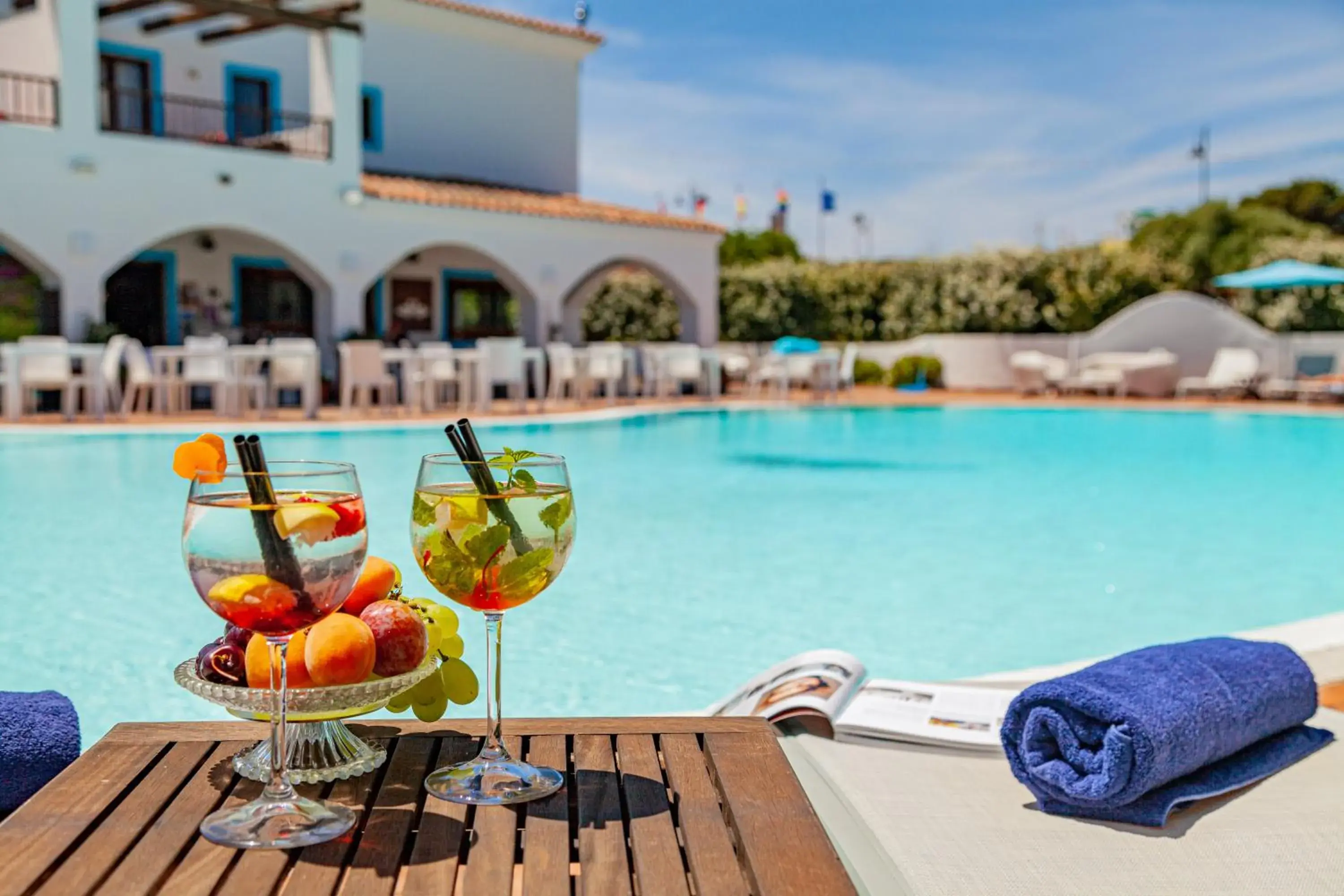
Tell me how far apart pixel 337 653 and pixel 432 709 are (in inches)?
12.2

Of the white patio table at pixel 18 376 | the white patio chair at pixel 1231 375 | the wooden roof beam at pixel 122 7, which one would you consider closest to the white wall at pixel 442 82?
the wooden roof beam at pixel 122 7

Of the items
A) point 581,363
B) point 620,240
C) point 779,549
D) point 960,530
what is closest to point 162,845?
point 779,549

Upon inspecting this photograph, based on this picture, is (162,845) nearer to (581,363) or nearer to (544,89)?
(581,363)

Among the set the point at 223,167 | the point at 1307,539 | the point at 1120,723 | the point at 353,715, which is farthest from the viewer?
the point at 223,167

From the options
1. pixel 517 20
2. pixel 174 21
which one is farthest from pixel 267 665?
pixel 517 20

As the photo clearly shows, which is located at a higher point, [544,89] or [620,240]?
[544,89]

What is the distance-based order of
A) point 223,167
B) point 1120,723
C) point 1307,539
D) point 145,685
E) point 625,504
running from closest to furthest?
point 1120,723 < point 145,685 < point 1307,539 < point 625,504 < point 223,167

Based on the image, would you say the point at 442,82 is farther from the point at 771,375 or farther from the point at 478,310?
the point at 771,375

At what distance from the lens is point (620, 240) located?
20.9m

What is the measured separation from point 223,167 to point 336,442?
5.60 meters

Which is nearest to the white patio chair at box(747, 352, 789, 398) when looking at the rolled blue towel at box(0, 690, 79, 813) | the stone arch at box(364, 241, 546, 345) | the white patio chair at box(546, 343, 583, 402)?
the white patio chair at box(546, 343, 583, 402)

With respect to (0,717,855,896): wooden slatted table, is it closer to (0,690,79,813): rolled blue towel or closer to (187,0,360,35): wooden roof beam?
(0,690,79,813): rolled blue towel

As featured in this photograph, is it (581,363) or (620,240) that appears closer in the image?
(581,363)

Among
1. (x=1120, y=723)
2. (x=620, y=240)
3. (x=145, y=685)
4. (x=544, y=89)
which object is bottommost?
(x=145, y=685)
